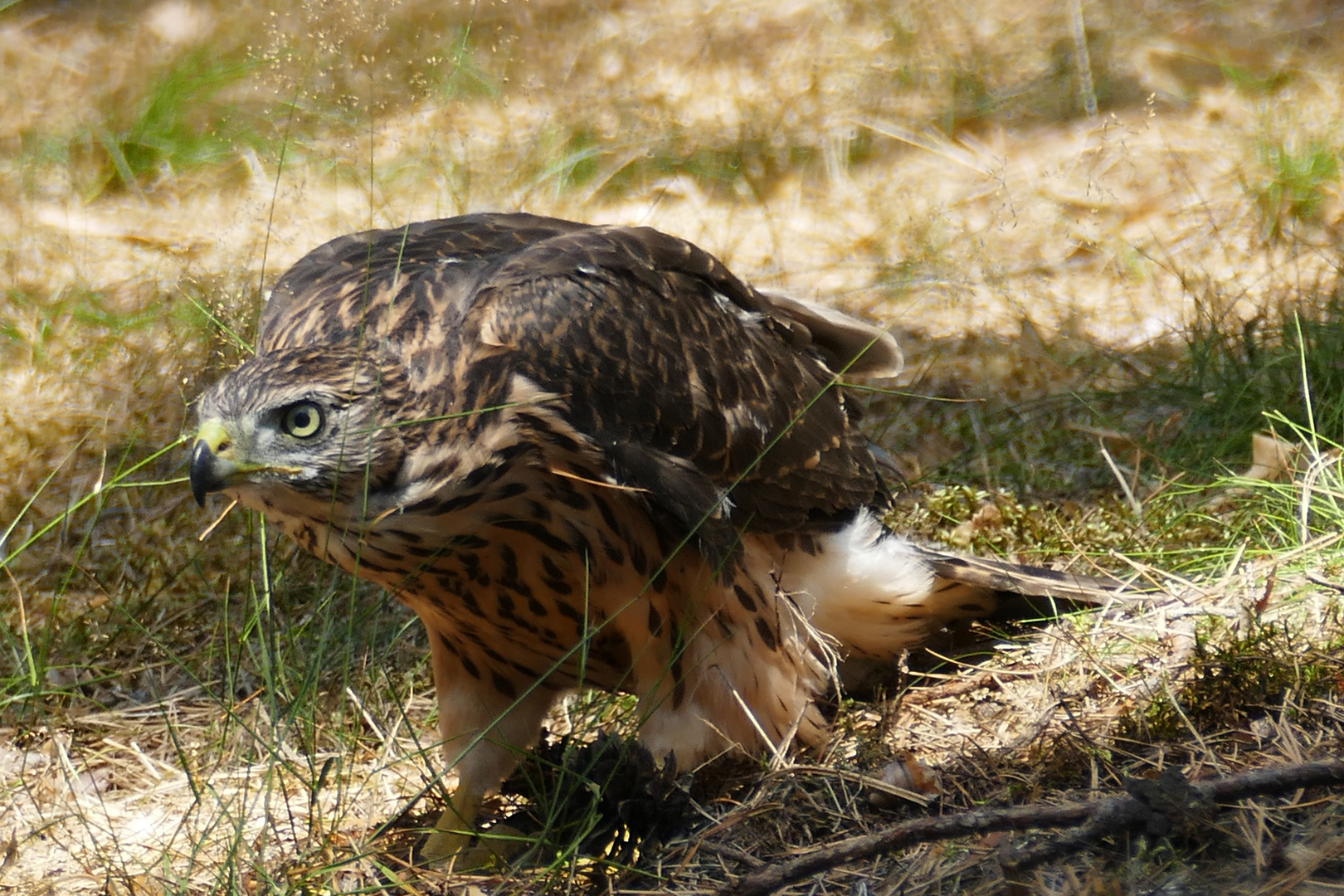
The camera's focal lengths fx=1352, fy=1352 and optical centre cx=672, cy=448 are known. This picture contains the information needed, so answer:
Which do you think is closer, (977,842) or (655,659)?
(977,842)

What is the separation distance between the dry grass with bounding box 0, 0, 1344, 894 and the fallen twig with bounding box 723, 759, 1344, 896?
0.20 feet

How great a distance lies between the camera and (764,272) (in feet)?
18.4

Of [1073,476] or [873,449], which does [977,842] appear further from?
[1073,476]

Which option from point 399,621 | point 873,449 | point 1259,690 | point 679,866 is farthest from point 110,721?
point 1259,690

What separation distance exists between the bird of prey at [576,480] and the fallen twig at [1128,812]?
0.82 meters

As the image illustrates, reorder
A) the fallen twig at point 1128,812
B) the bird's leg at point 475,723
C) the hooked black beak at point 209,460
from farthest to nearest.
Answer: the bird's leg at point 475,723 → the hooked black beak at point 209,460 → the fallen twig at point 1128,812

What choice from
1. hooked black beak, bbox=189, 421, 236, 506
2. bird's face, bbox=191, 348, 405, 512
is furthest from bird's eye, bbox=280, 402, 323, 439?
hooked black beak, bbox=189, 421, 236, 506

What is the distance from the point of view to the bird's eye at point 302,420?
2545 mm

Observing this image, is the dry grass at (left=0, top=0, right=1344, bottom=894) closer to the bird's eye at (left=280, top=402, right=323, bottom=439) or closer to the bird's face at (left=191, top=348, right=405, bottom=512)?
the bird's face at (left=191, top=348, right=405, bottom=512)

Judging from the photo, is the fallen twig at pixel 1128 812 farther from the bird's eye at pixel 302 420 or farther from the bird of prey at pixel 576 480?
the bird's eye at pixel 302 420

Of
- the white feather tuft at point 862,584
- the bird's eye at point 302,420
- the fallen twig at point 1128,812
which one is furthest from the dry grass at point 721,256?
the bird's eye at point 302,420

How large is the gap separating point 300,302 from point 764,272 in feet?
9.21

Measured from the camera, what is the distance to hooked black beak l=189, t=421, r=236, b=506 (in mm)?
2492

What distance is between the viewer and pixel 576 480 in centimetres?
292
